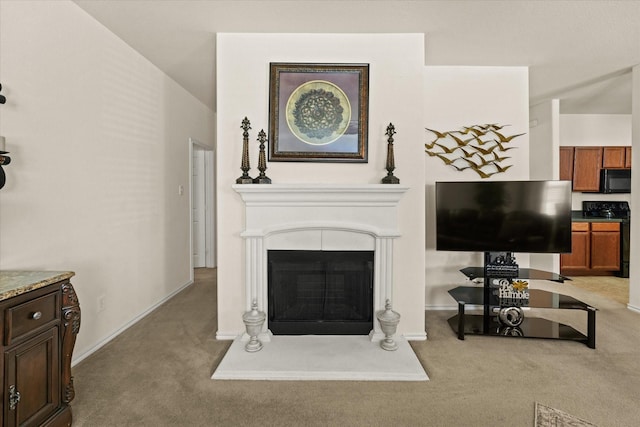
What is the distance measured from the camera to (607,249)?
497cm

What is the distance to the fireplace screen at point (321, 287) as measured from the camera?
9.11 feet

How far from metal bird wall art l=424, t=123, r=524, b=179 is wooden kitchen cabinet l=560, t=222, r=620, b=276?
2.53m

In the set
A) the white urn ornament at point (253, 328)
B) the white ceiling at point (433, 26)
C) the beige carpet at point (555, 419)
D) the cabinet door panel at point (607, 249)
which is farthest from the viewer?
the cabinet door panel at point (607, 249)

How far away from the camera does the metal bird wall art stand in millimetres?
3533

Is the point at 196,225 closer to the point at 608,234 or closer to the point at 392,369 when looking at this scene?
the point at 392,369

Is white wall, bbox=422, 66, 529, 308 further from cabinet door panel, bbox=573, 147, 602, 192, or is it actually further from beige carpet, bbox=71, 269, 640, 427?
cabinet door panel, bbox=573, 147, 602, 192

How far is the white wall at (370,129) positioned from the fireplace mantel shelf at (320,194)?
17cm

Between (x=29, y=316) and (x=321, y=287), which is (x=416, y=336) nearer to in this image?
(x=321, y=287)

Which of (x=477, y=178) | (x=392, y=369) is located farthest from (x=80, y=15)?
(x=477, y=178)

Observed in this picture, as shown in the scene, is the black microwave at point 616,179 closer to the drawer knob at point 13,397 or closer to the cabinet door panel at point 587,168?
the cabinet door panel at point 587,168

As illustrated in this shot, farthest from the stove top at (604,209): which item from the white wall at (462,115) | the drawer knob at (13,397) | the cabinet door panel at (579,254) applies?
the drawer knob at (13,397)

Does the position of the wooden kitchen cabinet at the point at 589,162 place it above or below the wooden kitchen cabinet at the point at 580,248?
above

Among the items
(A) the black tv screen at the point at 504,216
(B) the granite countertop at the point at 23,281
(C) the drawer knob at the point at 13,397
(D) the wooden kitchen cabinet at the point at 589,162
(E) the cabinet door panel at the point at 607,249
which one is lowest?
(C) the drawer knob at the point at 13,397

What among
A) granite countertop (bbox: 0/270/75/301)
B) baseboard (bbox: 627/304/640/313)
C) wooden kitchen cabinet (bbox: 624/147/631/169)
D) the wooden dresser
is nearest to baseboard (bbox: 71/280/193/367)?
the wooden dresser
